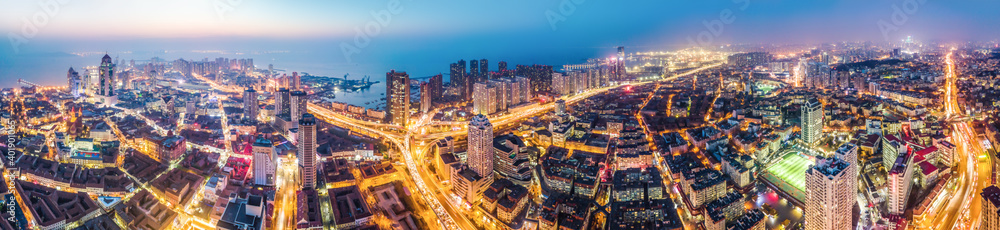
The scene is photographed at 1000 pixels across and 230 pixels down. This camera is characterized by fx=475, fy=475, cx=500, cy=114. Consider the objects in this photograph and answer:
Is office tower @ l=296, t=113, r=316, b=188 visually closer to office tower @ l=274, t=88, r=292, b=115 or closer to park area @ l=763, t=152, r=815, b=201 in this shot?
office tower @ l=274, t=88, r=292, b=115

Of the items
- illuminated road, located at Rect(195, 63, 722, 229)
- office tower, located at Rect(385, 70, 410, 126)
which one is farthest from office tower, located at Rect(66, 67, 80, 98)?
office tower, located at Rect(385, 70, 410, 126)

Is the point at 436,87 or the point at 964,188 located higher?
the point at 436,87

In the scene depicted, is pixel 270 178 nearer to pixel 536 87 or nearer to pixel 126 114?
pixel 126 114

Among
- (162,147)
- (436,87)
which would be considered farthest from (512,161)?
(436,87)

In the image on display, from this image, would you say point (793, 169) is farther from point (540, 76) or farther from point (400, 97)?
point (540, 76)

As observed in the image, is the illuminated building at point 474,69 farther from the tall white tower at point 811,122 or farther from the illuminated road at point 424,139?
the tall white tower at point 811,122
